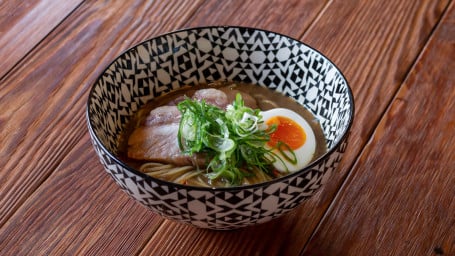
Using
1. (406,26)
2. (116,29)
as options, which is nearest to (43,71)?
(116,29)

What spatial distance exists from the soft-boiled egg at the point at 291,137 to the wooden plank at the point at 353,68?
82 mm

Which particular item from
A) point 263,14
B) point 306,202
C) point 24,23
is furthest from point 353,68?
point 24,23

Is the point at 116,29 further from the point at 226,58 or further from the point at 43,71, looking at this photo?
the point at 226,58

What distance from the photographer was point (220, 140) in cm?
105

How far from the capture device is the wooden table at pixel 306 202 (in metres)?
1.05

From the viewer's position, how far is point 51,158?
121 cm

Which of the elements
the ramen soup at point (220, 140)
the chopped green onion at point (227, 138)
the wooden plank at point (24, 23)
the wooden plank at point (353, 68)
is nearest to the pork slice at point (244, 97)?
the ramen soup at point (220, 140)

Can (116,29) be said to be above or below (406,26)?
above

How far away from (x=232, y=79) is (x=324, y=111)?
251 millimetres

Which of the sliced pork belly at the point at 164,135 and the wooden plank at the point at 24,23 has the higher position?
the wooden plank at the point at 24,23

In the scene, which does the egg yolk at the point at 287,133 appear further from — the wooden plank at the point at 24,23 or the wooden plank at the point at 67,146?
the wooden plank at the point at 24,23

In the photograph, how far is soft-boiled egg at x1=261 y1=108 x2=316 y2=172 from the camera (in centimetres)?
111

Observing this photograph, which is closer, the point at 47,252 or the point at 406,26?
the point at 47,252

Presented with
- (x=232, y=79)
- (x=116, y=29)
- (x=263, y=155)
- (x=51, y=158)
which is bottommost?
(x=263, y=155)
